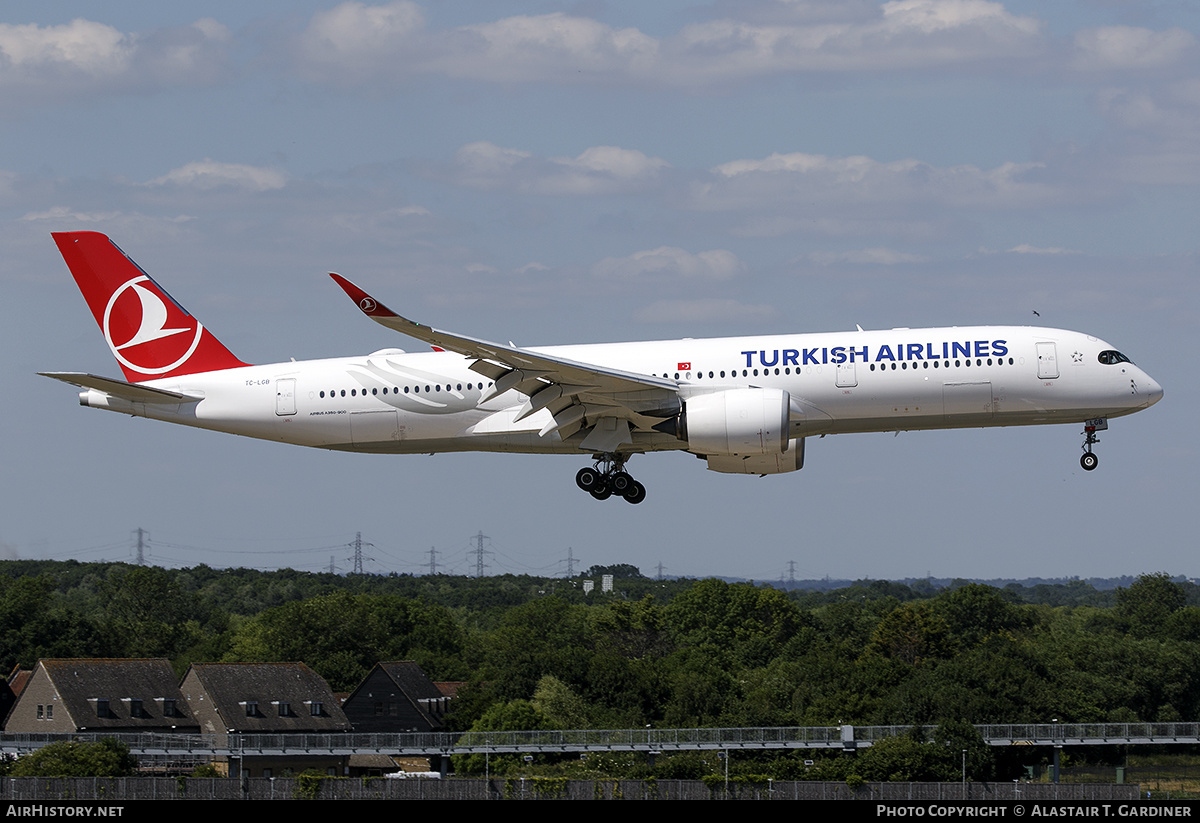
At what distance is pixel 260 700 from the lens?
91.1m

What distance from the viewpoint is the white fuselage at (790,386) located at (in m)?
43.7

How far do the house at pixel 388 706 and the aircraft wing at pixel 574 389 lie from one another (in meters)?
58.3

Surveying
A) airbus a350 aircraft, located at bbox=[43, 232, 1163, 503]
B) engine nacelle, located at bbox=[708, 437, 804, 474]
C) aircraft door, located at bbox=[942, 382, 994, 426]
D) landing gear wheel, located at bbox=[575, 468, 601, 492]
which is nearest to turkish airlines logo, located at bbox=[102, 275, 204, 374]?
airbus a350 aircraft, located at bbox=[43, 232, 1163, 503]

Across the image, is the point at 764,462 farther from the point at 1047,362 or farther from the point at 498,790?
the point at 498,790

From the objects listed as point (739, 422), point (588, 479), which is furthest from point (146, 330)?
point (739, 422)

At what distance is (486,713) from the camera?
301 feet

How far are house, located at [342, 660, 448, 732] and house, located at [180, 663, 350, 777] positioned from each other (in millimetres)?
4331

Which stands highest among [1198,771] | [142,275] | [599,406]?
[142,275]
